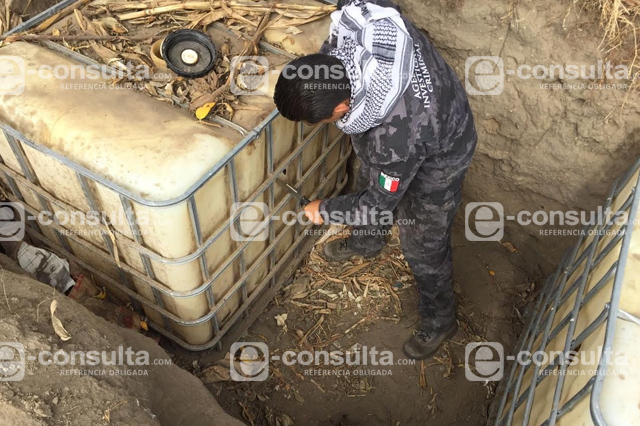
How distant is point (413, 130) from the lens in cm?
288

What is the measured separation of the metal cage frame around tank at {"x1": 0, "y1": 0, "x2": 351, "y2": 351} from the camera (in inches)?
109

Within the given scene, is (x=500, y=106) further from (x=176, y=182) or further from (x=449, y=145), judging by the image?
(x=176, y=182)

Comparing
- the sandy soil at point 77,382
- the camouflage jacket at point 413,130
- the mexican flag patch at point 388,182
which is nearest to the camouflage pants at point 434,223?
the camouflage jacket at point 413,130

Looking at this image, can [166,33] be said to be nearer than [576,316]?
No

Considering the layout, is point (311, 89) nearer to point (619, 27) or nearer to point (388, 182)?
point (388, 182)

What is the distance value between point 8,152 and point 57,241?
2.42ft

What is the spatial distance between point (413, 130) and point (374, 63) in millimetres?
416

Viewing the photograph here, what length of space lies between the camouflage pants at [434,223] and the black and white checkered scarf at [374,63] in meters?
0.65

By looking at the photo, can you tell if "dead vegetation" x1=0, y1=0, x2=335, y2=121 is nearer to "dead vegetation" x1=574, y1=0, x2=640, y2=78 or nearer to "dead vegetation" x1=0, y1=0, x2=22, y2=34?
"dead vegetation" x1=0, y1=0, x2=22, y2=34

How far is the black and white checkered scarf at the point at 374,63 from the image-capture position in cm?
273

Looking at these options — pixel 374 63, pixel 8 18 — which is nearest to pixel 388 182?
pixel 374 63

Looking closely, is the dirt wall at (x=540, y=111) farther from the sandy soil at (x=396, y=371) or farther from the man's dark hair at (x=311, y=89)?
the man's dark hair at (x=311, y=89)

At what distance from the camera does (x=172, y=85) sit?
3158mm

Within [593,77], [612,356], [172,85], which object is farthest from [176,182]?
[593,77]
